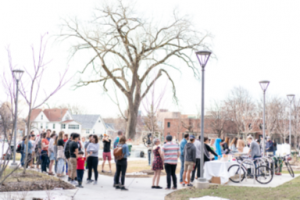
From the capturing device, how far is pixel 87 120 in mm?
94938

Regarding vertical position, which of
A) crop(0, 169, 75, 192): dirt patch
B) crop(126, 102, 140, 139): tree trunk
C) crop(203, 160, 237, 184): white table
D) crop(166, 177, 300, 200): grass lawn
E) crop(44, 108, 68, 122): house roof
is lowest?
crop(166, 177, 300, 200): grass lawn

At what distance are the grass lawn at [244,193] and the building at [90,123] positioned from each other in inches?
3286

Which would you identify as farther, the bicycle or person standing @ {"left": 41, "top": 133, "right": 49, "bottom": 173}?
person standing @ {"left": 41, "top": 133, "right": 49, "bottom": 173}

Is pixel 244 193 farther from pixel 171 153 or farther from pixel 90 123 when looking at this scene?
pixel 90 123

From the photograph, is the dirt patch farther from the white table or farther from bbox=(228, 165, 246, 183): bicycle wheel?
bbox=(228, 165, 246, 183): bicycle wheel

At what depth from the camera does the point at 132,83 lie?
3500 centimetres

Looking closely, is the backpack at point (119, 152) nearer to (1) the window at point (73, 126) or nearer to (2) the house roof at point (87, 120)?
(1) the window at point (73, 126)

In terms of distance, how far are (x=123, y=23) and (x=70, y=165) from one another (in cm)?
2210

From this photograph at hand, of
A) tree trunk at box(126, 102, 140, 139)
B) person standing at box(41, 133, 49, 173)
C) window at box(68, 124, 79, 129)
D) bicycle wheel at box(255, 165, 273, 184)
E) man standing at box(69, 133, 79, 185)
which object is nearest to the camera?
man standing at box(69, 133, 79, 185)

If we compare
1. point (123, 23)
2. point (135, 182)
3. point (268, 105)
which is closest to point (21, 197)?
point (135, 182)

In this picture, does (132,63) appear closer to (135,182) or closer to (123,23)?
(123,23)

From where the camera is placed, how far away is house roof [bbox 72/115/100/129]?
3684 inches

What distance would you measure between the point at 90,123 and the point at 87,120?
1.40 metres

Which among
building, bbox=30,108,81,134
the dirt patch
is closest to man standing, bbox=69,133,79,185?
the dirt patch
